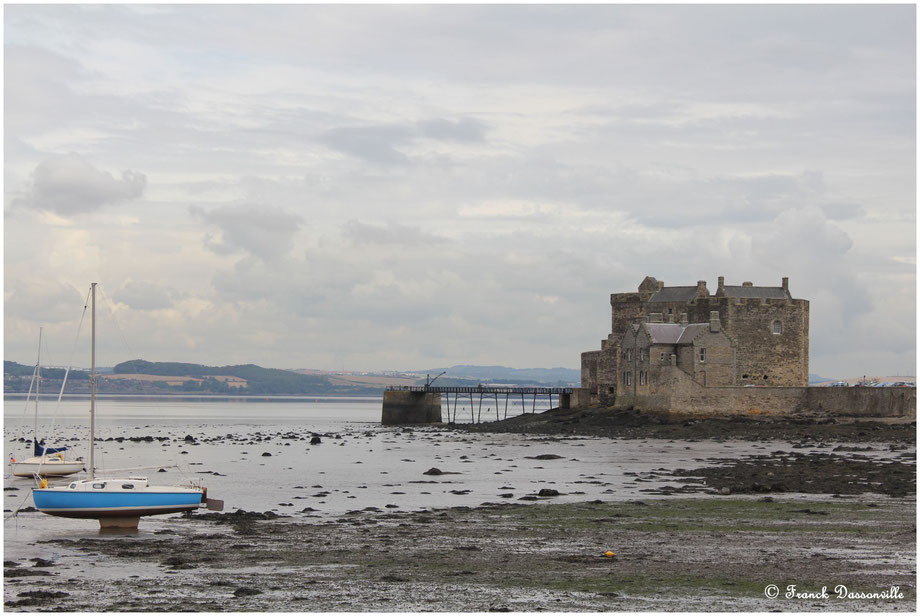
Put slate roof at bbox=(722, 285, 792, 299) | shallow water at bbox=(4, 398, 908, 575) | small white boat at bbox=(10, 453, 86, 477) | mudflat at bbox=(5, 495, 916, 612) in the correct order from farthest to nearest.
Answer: slate roof at bbox=(722, 285, 792, 299) < small white boat at bbox=(10, 453, 86, 477) < shallow water at bbox=(4, 398, 908, 575) < mudflat at bbox=(5, 495, 916, 612)

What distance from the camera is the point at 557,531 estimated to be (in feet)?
76.4

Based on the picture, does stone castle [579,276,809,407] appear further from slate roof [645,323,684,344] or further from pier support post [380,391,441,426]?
pier support post [380,391,441,426]

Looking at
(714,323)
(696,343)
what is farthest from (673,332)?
(714,323)

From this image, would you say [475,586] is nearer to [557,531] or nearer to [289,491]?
[557,531]

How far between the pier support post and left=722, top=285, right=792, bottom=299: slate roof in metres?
29.5

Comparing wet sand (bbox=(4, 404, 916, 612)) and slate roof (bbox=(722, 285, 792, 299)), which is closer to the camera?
wet sand (bbox=(4, 404, 916, 612))

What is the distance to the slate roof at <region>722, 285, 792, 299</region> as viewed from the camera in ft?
251

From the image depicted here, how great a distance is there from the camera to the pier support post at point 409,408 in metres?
95.4

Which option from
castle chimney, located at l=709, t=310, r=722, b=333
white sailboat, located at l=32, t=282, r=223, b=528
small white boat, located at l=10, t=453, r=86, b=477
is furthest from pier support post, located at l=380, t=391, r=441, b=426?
white sailboat, located at l=32, t=282, r=223, b=528

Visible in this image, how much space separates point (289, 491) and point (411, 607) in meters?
20.6

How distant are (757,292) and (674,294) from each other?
5.62 m

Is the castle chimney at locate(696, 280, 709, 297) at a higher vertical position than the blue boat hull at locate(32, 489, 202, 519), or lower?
higher

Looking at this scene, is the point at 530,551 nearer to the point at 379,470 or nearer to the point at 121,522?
the point at 121,522

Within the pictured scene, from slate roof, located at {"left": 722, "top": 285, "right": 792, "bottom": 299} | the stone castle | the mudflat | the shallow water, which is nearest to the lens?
the mudflat
